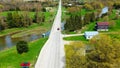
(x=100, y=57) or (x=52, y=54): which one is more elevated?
(x=100, y=57)

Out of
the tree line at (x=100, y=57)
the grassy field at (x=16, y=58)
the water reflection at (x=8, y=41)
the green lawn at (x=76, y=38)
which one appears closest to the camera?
the tree line at (x=100, y=57)

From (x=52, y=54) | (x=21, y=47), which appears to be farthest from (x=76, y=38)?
(x=21, y=47)

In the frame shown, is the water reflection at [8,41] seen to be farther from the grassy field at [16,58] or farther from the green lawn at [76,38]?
the green lawn at [76,38]

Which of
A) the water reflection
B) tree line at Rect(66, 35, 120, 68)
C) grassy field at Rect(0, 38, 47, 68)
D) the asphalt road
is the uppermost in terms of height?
tree line at Rect(66, 35, 120, 68)

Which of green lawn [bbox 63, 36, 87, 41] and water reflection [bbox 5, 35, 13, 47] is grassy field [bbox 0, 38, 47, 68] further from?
water reflection [bbox 5, 35, 13, 47]

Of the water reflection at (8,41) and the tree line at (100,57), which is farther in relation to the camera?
the water reflection at (8,41)

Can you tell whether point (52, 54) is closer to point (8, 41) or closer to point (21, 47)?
point (21, 47)

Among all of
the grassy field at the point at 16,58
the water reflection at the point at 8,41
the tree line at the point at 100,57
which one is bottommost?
the water reflection at the point at 8,41

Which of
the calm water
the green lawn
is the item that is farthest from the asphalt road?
the calm water

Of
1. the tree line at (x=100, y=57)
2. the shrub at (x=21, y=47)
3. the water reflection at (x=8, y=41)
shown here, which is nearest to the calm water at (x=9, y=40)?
the water reflection at (x=8, y=41)

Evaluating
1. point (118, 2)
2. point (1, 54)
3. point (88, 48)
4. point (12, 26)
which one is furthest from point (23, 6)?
point (88, 48)

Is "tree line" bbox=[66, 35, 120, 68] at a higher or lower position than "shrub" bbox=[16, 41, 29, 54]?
higher
